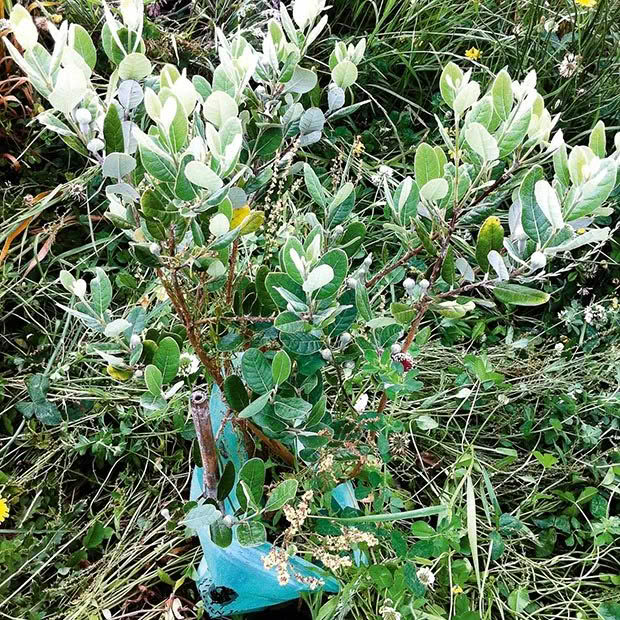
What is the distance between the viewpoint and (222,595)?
1063 millimetres

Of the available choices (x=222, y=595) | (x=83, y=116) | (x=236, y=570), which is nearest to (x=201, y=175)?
(x=83, y=116)

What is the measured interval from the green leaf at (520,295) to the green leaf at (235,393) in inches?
13.1

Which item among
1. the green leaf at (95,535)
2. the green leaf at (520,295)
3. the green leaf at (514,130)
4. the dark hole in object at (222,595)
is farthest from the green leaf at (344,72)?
the green leaf at (95,535)

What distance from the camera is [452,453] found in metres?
1.37

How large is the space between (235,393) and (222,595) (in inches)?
17.4

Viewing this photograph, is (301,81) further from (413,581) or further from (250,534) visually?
(413,581)

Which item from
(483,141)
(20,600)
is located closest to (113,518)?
(20,600)

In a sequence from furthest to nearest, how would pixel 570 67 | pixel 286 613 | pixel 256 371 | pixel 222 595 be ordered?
pixel 570 67, pixel 286 613, pixel 222 595, pixel 256 371

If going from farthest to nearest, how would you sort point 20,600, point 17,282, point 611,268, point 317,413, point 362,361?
point 611,268
point 17,282
point 20,600
point 362,361
point 317,413

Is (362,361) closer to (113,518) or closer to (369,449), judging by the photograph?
(369,449)

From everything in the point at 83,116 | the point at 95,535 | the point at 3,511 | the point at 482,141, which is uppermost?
the point at 83,116

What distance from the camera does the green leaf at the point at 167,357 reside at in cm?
73

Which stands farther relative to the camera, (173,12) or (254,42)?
(173,12)

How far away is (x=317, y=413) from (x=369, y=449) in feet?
0.59
